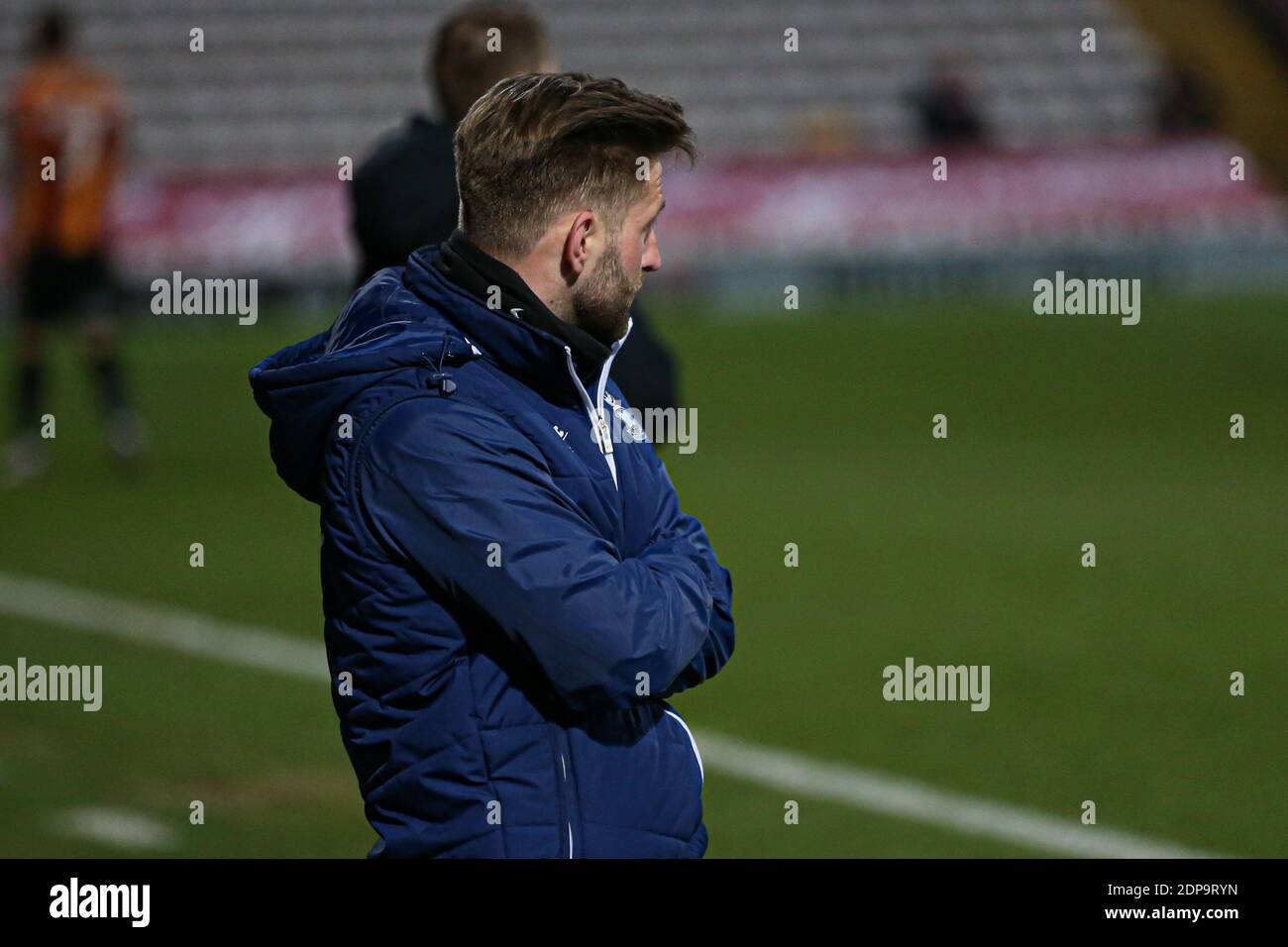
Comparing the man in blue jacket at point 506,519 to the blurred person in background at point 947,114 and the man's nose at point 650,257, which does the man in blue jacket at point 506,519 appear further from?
the blurred person in background at point 947,114

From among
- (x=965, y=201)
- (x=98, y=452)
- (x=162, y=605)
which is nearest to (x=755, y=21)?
(x=965, y=201)

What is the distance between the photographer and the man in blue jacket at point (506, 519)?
246 centimetres

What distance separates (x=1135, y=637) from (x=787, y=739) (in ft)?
5.85

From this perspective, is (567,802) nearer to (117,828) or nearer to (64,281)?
(117,828)

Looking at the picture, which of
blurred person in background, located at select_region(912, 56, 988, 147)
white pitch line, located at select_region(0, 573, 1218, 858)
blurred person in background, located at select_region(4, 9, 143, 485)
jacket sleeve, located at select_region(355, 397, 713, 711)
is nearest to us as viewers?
jacket sleeve, located at select_region(355, 397, 713, 711)

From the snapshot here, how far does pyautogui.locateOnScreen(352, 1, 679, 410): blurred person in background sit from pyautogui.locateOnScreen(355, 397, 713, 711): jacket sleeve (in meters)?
2.21

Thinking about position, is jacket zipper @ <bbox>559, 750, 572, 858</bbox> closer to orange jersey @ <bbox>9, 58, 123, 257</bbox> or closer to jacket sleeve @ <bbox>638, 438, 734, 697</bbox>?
jacket sleeve @ <bbox>638, 438, 734, 697</bbox>

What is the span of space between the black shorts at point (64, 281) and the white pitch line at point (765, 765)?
13.0ft

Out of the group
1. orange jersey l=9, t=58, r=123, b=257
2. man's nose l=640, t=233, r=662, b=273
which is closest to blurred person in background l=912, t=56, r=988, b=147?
orange jersey l=9, t=58, r=123, b=257

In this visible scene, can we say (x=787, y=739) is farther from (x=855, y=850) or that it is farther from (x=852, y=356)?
(x=852, y=356)

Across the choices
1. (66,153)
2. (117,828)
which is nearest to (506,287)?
(117,828)

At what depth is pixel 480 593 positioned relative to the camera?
2449mm

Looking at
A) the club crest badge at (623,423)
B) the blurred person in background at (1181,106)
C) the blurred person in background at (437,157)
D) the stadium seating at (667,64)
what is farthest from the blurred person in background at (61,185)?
the stadium seating at (667,64)

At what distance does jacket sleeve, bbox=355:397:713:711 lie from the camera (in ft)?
8.01
